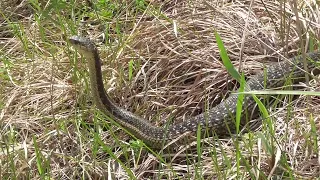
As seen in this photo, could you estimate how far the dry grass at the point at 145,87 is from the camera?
3.22 meters

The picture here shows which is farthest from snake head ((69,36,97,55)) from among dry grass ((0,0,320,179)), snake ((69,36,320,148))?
dry grass ((0,0,320,179))

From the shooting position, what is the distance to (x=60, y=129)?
3.72 meters

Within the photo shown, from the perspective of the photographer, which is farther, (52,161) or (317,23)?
(317,23)

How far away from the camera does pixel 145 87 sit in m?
4.12

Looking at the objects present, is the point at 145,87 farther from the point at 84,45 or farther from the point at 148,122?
the point at 84,45

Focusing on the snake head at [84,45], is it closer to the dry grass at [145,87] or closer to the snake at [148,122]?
the snake at [148,122]

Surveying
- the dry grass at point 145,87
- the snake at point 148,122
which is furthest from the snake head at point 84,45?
the dry grass at point 145,87

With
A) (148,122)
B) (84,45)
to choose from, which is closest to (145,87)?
(148,122)

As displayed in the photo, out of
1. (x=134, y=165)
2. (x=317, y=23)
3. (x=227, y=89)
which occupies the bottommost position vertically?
(x=134, y=165)

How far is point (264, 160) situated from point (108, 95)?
1.28 m

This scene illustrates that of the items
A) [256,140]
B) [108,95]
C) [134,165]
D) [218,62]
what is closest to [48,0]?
[108,95]

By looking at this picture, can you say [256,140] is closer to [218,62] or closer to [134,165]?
[134,165]

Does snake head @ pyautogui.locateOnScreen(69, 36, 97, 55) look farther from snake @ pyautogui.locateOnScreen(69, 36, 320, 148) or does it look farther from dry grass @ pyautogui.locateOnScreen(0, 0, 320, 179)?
dry grass @ pyautogui.locateOnScreen(0, 0, 320, 179)

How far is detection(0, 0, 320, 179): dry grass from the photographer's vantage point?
3.22 metres
